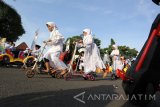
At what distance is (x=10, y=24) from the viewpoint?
46062mm

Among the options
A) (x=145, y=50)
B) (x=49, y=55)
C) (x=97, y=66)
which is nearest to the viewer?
(x=145, y=50)

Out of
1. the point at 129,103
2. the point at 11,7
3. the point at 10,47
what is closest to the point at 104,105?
the point at 129,103

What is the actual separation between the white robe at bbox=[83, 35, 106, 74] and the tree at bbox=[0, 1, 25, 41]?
93.8ft

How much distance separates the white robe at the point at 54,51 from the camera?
45.6ft

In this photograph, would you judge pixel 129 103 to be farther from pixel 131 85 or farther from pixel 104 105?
pixel 131 85

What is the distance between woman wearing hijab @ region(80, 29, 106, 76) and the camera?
14.6 metres

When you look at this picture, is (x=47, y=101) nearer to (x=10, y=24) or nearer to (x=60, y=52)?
(x=60, y=52)

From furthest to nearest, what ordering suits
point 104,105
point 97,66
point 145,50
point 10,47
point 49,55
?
point 10,47 < point 97,66 < point 49,55 < point 104,105 < point 145,50

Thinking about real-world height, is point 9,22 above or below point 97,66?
above

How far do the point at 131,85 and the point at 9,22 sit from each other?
41.4 m

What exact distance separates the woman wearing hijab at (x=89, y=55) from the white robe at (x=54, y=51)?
1.12m

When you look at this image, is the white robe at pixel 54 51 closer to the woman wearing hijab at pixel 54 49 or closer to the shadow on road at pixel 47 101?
the woman wearing hijab at pixel 54 49

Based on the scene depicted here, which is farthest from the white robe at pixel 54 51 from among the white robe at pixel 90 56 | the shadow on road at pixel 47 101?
the shadow on road at pixel 47 101

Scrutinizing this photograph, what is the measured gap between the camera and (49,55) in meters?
14.1
